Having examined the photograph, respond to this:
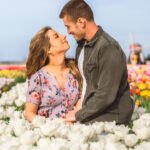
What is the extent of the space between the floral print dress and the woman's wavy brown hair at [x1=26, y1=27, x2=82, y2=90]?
0.06 metres

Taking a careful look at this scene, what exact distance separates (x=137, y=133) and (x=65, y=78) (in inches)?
64.7

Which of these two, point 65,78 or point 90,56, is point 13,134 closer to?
point 90,56

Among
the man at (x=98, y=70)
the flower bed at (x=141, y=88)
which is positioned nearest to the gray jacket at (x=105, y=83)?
the man at (x=98, y=70)

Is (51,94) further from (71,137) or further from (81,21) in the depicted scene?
(71,137)

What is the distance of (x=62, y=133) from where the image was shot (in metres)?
3.15

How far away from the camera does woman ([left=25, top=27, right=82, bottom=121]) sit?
4.80m

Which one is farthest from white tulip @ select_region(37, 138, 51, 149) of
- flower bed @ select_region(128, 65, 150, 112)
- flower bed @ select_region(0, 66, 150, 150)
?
flower bed @ select_region(128, 65, 150, 112)

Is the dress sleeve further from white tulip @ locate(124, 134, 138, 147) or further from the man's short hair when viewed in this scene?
white tulip @ locate(124, 134, 138, 147)

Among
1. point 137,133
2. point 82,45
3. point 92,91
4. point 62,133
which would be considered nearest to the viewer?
point 62,133

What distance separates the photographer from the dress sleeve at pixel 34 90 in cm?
480

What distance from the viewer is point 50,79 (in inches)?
192

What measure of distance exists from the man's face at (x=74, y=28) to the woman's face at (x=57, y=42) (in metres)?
0.34

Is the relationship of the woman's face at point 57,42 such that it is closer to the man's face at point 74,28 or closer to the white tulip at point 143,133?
the man's face at point 74,28

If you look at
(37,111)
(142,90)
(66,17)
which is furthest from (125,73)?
(142,90)
